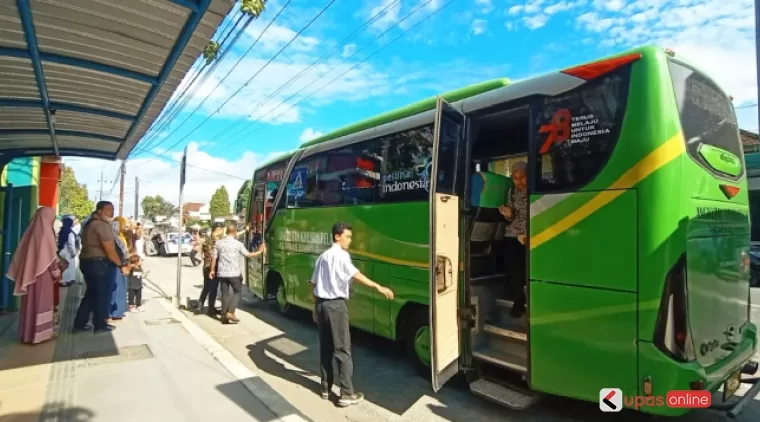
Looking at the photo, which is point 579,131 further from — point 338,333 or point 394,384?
point 394,384

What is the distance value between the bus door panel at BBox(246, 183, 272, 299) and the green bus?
451 centimetres

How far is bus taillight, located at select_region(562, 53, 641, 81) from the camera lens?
139 inches

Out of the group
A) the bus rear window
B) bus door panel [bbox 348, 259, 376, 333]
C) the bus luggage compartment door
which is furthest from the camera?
bus door panel [bbox 348, 259, 376, 333]

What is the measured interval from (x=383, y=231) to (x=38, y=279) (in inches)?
179

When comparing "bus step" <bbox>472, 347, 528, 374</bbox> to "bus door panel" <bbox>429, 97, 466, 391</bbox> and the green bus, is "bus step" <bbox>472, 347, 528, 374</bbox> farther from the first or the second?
"bus door panel" <bbox>429, 97, 466, 391</bbox>

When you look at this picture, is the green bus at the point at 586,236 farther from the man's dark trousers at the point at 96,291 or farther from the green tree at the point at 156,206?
the green tree at the point at 156,206

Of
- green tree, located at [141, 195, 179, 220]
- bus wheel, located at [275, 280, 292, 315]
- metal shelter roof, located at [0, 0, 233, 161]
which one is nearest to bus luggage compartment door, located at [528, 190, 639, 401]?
metal shelter roof, located at [0, 0, 233, 161]

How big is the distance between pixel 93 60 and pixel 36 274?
111 inches

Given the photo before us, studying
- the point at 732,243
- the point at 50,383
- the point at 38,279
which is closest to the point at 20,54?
the point at 38,279

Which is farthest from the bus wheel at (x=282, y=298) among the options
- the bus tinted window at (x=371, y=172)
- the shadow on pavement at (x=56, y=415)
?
the shadow on pavement at (x=56, y=415)

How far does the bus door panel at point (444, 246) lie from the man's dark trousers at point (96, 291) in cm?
531

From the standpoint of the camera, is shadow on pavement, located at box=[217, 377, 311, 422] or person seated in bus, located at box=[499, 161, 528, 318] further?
person seated in bus, located at box=[499, 161, 528, 318]

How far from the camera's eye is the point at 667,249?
3215 mm

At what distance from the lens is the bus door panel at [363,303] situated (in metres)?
5.93
